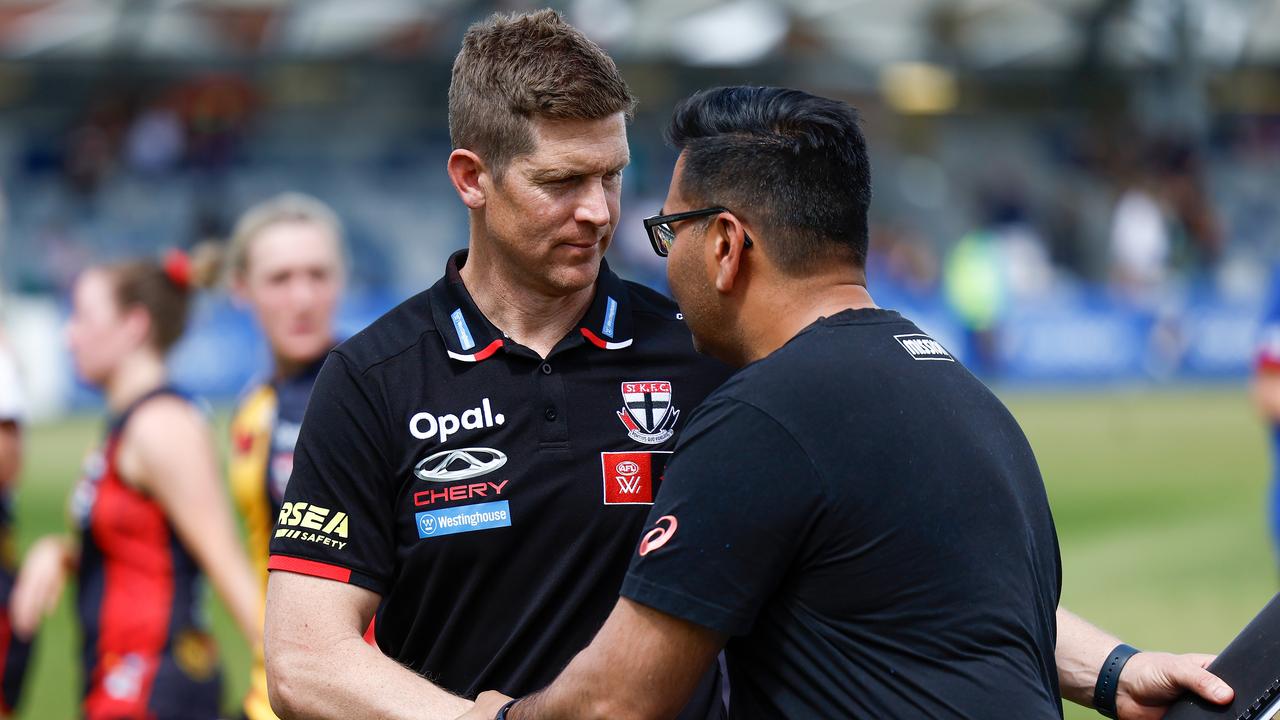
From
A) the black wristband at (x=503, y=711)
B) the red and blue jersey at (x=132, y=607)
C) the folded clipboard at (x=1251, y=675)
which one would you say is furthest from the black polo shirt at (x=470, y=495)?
the red and blue jersey at (x=132, y=607)

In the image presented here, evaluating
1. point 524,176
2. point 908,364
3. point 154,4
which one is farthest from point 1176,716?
point 154,4

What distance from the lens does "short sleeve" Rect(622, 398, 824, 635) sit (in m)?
2.53

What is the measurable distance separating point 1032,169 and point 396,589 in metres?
37.3

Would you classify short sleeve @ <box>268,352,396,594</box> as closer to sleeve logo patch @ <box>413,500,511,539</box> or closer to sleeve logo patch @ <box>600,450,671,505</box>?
sleeve logo patch @ <box>413,500,511,539</box>

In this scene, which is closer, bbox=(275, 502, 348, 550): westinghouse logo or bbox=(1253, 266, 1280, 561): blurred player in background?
bbox=(275, 502, 348, 550): westinghouse logo

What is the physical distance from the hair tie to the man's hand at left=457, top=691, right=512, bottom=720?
3302mm

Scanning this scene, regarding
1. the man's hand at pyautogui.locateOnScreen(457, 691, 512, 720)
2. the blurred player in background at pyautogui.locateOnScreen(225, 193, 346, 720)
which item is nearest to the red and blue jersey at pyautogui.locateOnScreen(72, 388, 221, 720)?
the blurred player in background at pyautogui.locateOnScreen(225, 193, 346, 720)

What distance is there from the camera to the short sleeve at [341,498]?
302 cm

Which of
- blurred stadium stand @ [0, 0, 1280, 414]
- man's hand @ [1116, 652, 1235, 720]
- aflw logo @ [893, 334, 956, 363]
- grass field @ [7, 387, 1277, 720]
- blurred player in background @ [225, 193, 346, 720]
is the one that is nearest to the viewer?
aflw logo @ [893, 334, 956, 363]

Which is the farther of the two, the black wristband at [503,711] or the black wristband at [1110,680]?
the black wristband at [1110,680]

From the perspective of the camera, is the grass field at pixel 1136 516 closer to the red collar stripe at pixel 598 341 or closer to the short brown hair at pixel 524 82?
the red collar stripe at pixel 598 341

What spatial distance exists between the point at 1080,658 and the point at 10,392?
13.6 ft

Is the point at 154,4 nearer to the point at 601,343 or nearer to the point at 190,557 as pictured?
the point at 190,557

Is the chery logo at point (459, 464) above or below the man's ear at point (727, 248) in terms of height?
below
